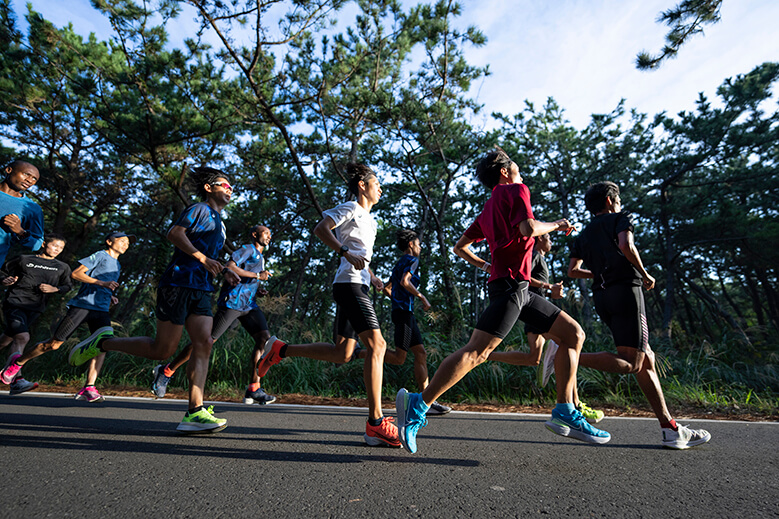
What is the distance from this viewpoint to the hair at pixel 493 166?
319 centimetres

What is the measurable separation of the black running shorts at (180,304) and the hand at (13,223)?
1.29 meters

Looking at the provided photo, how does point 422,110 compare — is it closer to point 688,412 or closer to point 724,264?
point 688,412

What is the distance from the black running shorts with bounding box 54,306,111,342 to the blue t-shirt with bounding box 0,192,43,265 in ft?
6.21

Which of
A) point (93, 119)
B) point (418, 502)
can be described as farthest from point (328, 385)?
point (93, 119)

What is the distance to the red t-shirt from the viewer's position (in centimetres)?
281

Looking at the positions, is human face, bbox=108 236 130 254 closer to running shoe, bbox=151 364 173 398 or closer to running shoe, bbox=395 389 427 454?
running shoe, bbox=151 364 173 398

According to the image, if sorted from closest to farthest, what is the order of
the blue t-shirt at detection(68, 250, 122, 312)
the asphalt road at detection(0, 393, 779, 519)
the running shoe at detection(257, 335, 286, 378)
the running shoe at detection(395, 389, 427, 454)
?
the asphalt road at detection(0, 393, 779, 519) → the running shoe at detection(395, 389, 427, 454) → the running shoe at detection(257, 335, 286, 378) → the blue t-shirt at detection(68, 250, 122, 312)

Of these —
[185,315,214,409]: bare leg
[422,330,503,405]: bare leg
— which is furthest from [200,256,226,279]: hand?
[422,330,503,405]: bare leg

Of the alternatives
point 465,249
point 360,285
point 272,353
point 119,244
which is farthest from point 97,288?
point 465,249

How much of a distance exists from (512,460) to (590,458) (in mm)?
512

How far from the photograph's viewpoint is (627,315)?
3156 mm

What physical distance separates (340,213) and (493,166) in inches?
47.4

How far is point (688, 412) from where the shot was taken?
4746 mm

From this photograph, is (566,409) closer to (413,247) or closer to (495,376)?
(413,247)
